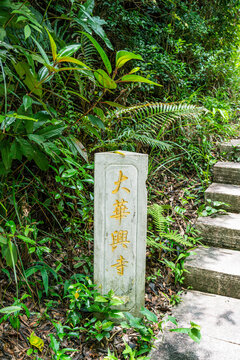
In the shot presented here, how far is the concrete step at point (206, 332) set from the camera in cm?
180

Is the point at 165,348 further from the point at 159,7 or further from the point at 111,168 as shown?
the point at 159,7

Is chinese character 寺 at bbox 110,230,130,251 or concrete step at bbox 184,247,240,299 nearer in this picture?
chinese character 寺 at bbox 110,230,130,251

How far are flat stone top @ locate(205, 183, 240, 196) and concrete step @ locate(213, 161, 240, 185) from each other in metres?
0.09

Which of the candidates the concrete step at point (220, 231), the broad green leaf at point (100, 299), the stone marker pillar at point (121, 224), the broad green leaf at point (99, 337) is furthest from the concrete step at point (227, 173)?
the broad green leaf at point (99, 337)

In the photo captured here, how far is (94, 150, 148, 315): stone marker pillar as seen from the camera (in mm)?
1861

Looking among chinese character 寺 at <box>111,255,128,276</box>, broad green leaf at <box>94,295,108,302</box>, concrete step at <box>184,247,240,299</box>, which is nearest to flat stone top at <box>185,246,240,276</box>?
concrete step at <box>184,247,240,299</box>

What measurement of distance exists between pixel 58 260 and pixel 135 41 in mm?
2906

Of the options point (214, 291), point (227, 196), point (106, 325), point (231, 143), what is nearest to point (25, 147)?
point (106, 325)

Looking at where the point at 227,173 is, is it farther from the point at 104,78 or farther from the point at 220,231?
the point at 104,78

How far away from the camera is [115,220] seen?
189cm

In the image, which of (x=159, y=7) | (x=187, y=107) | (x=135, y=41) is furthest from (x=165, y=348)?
(x=159, y=7)

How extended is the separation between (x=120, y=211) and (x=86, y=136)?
1164 millimetres

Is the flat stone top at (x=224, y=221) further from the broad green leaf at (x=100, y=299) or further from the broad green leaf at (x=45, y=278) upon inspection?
the broad green leaf at (x=45, y=278)

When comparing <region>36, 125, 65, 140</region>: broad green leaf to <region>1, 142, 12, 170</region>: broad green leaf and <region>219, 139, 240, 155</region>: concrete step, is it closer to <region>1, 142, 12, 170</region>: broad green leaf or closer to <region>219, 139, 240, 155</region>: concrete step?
<region>1, 142, 12, 170</region>: broad green leaf
